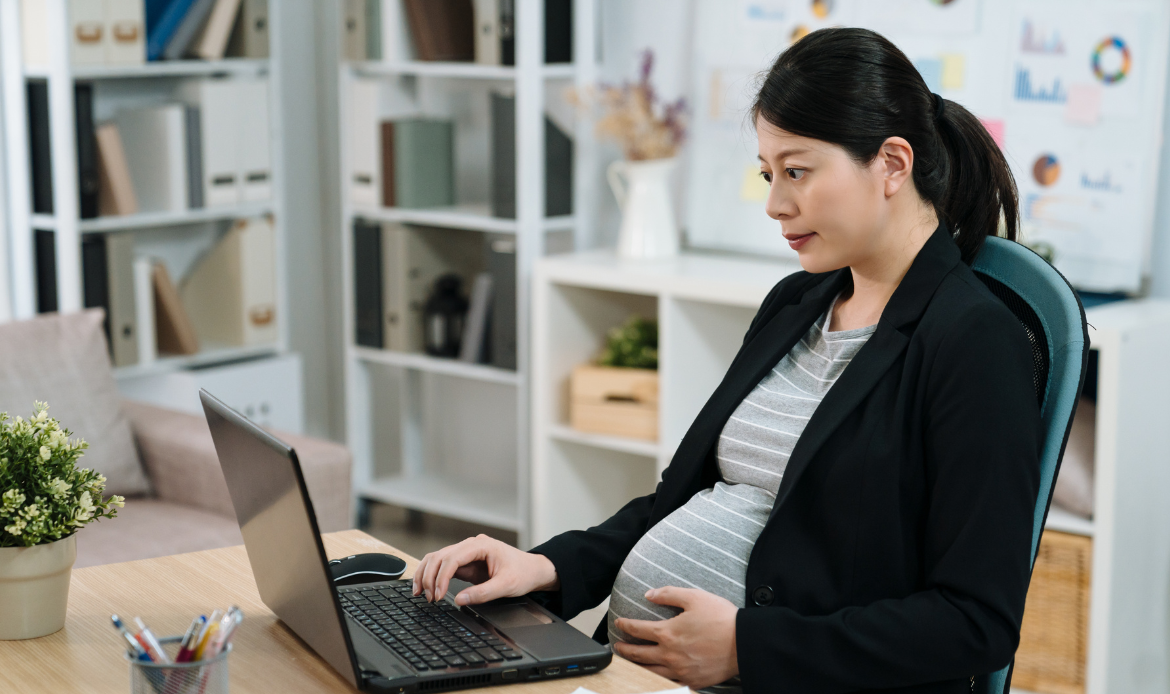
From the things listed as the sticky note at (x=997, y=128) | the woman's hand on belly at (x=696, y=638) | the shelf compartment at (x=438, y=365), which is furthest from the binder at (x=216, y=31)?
the woman's hand on belly at (x=696, y=638)

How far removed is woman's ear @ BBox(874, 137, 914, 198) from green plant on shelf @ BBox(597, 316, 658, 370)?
184 cm

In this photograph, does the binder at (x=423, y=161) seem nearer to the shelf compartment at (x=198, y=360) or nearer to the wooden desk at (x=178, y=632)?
the shelf compartment at (x=198, y=360)

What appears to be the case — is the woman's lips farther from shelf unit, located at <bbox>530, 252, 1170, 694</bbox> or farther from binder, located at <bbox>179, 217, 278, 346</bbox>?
binder, located at <bbox>179, 217, 278, 346</bbox>

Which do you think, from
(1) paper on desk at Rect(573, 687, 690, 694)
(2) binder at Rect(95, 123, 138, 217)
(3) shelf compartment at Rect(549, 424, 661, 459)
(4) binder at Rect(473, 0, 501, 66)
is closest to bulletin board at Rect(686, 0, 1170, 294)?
(4) binder at Rect(473, 0, 501, 66)

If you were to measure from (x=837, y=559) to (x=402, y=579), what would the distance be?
1.55ft

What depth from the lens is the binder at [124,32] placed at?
3264 millimetres

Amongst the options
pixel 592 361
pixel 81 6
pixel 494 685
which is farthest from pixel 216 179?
pixel 494 685

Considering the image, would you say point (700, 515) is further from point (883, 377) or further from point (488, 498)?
point (488, 498)

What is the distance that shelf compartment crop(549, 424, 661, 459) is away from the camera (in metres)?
3.09

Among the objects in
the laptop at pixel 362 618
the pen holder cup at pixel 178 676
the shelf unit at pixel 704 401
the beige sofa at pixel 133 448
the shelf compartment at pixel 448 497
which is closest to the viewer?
the pen holder cup at pixel 178 676

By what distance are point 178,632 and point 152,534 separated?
133 cm

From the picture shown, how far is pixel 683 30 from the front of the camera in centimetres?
336

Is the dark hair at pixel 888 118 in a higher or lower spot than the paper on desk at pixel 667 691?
higher

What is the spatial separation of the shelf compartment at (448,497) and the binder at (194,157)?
3.33 ft
